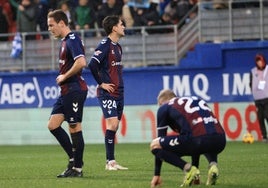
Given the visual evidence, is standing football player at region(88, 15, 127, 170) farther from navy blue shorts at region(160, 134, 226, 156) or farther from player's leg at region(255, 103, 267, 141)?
player's leg at region(255, 103, 267, 141)

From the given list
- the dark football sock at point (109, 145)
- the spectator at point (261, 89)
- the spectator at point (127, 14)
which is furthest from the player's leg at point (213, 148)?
the spectator at point (127, 14)

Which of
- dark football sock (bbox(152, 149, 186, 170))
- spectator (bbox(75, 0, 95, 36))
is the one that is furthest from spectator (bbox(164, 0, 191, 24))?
A: dark football sock (bbox(152, 149, 186, 170))

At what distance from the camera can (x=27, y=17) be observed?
27.9 meters

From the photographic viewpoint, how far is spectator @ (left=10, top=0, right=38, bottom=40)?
27.8 meters

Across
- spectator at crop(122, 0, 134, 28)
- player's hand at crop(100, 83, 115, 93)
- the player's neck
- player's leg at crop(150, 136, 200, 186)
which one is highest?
spectator at crop(122, 0, 134, 28)

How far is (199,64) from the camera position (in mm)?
25547

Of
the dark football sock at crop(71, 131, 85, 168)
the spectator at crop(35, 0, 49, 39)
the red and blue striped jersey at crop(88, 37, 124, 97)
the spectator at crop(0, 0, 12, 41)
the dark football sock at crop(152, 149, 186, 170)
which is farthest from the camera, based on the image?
the spectator at crop(0, 0, 12, 41)

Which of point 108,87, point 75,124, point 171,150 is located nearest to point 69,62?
point 75,124

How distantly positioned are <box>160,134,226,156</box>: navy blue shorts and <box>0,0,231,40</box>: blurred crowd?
1471 cm

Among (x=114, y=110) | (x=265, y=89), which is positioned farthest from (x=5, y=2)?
(x=114, y=110)

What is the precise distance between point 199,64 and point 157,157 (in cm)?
1401

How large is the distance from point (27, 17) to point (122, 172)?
Answer: 13861 mm

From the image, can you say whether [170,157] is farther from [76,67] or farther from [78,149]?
[76,67]

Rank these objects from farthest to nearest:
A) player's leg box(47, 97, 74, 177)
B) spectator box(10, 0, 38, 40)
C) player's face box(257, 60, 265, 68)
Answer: spectator box(10, 0, 38, 40) < player's face box(257, 60, 265, 68) < player's leg box(47, 97, 74, 177)
